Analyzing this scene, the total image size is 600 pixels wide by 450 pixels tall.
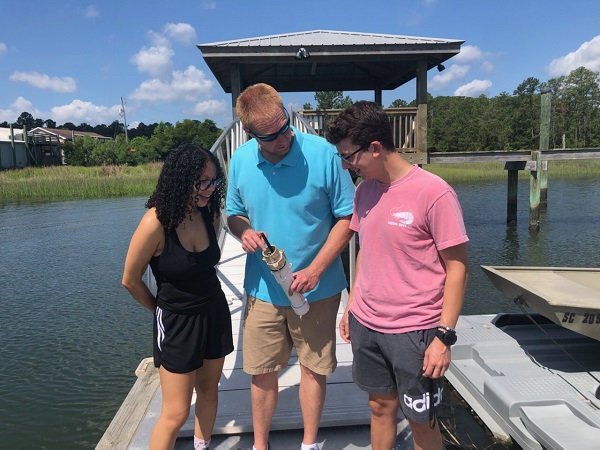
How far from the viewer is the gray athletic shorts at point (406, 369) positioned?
6.45 ft

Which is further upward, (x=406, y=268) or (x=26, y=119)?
(x=26, y=119)

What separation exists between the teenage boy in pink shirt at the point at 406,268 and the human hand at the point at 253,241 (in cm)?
45

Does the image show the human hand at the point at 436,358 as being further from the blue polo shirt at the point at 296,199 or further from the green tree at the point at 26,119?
the green tree at the point at 26,119

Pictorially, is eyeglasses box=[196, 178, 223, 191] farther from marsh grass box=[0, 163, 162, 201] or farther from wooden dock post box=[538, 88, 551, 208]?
marsh grass box=[0, 163, 162, 201]

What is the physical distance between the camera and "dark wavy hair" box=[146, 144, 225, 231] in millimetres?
2129

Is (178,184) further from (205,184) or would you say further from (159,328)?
(159,328)

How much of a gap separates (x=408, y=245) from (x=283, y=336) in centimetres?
88

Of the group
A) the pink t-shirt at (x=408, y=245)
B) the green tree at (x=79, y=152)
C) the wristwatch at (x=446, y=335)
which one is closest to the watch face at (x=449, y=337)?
the wristwatch at (x=446, y=335)

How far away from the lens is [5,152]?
150 ft

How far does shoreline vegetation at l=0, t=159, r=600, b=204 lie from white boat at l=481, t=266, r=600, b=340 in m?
25.3

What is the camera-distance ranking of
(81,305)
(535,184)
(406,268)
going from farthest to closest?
(535,184)
(81,305)
(406,268)

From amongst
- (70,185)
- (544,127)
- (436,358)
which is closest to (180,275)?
(436,358)

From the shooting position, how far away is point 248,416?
2.87m

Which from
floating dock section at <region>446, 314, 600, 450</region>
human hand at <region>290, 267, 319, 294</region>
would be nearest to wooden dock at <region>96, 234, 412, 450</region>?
human hand at <region>290, 267, 319, 294</region>
